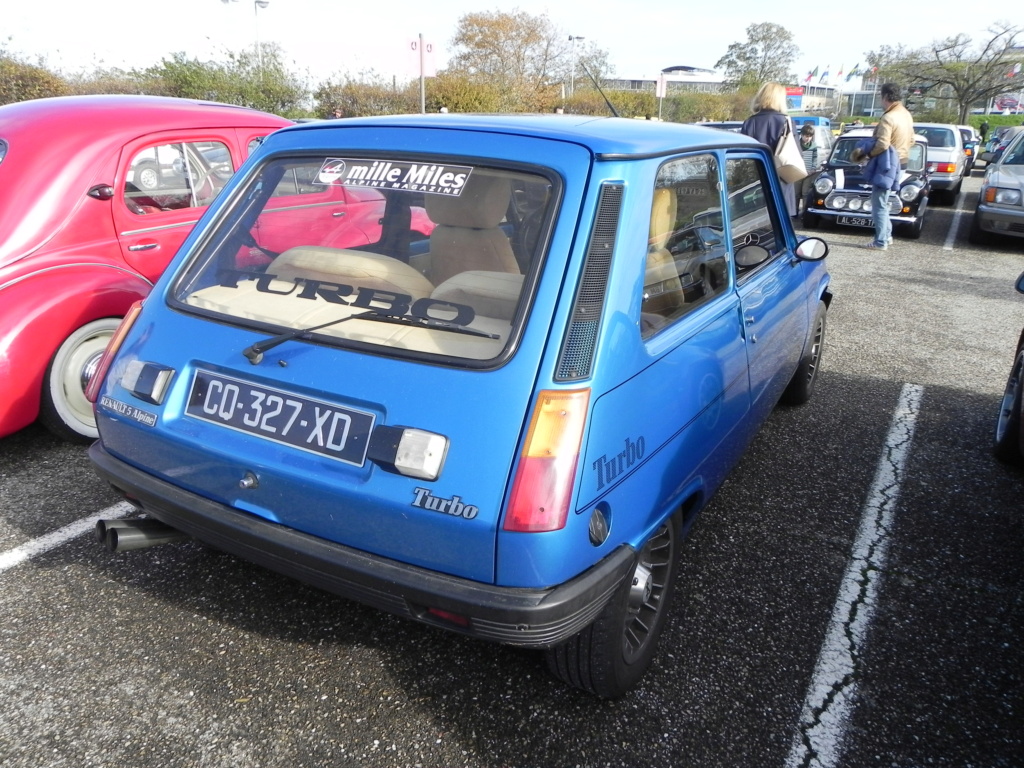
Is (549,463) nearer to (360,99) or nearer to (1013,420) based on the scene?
(1013,420)

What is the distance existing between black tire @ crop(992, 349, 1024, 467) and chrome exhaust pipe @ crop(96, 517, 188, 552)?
3661 mm

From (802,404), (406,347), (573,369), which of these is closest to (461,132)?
(406,347)

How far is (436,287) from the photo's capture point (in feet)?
7.40

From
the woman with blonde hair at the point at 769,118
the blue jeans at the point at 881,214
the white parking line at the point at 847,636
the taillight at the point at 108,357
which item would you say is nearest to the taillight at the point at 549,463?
the white parking line at the point at 847,636

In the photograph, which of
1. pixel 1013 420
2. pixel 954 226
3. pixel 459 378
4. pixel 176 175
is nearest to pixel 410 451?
pixel 459 378

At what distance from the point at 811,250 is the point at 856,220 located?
8.91 m

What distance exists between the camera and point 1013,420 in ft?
12.1

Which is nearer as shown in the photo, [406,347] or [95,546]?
[406,347]

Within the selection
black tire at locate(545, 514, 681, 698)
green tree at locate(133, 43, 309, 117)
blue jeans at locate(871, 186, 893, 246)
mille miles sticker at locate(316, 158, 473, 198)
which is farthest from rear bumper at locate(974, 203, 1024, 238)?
green tree at locate(133, 43, 309, 117)

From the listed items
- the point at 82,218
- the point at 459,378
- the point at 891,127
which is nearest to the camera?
the point at 459,378

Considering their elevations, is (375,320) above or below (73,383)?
above

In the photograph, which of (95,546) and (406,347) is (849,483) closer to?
(406,347)

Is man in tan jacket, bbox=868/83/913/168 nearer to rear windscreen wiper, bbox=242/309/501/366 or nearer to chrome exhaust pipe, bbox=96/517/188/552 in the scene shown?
rear windscreen wiper, bbox=242/309/501/366

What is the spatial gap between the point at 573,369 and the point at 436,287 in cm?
63
